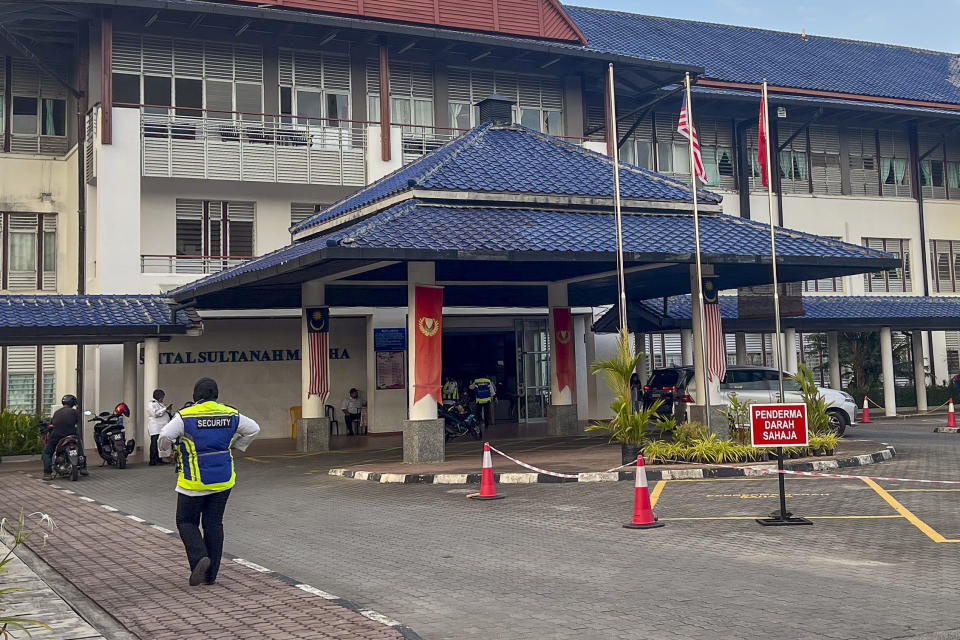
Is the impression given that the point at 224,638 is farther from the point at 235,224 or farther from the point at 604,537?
the point at 235,224

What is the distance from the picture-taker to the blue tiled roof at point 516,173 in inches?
794

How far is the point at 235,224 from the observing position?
2955cm

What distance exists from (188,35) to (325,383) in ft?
39.6

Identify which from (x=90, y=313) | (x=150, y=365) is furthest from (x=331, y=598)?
(x=150, y=365)

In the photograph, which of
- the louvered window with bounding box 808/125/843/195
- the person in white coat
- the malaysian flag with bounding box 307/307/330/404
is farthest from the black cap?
the louvered window with bounding box 808/125/843/195

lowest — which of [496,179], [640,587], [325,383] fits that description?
[640,587]

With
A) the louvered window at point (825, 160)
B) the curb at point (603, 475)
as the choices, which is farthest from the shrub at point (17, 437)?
the louvered window at point (825, 160)

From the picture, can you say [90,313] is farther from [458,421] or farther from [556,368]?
[556,368]

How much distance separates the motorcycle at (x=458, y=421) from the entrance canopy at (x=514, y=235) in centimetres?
306

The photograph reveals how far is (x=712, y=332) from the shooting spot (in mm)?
21391

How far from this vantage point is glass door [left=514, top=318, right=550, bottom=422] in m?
32.8

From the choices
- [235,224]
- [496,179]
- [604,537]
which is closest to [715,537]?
[604,537]

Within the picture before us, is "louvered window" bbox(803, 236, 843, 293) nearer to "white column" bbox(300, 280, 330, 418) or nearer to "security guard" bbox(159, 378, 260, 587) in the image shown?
"white column" bbox(300, 280, 330, 418)

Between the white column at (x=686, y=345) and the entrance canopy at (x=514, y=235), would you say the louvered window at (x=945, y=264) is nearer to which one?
the white column at (x=686, y=345)
